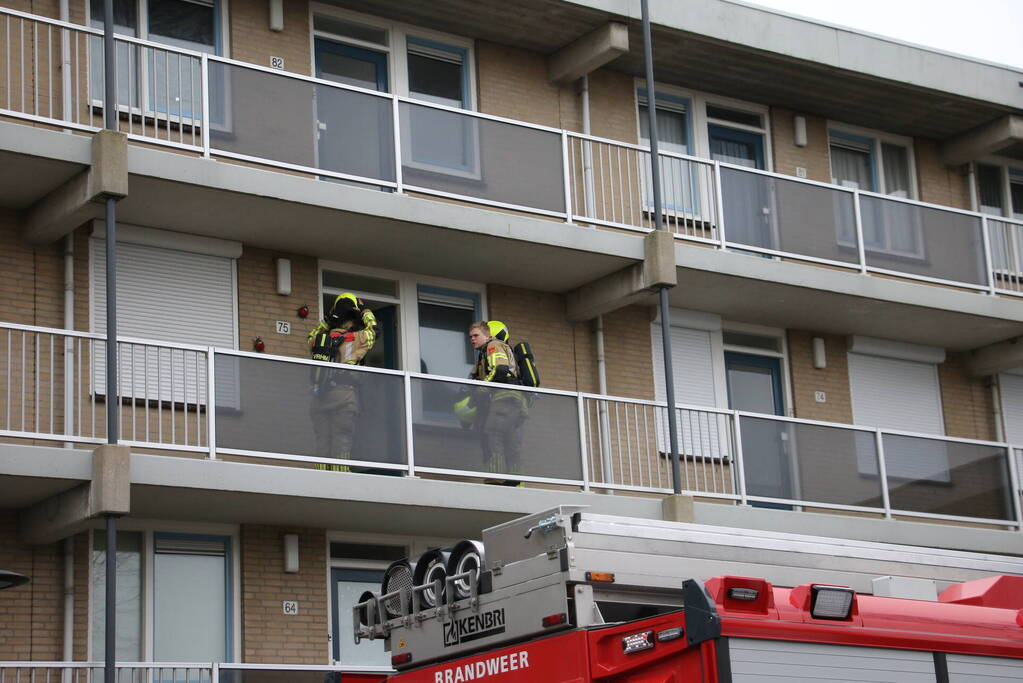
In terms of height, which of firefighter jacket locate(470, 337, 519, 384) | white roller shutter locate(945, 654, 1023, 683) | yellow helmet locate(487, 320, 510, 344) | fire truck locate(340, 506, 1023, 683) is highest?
yellow helmet locate(487, 320, 510, 344)

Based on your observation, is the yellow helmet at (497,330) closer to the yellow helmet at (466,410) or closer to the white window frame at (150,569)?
the yellow helmet at (466,410)

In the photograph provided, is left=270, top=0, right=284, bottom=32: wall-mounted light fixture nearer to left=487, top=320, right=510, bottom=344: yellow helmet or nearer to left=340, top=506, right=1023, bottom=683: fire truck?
left=487, top=320, right=510, bottom=344: yellow helmet

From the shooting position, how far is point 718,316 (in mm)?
20500

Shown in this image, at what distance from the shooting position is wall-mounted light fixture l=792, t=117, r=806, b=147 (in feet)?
72.3

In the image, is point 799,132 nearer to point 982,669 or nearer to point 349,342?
point 349,342

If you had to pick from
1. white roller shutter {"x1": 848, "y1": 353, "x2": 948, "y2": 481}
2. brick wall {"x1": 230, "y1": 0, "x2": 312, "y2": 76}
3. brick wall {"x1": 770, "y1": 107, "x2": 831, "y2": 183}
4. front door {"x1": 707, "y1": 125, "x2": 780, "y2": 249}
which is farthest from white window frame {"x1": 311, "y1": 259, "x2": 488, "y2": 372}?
white roller shutter {"x1": 848, "y1": 353, "x2": 948, "y2": 481}

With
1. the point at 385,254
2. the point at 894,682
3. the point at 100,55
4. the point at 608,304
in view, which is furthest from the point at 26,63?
the point at 894,682

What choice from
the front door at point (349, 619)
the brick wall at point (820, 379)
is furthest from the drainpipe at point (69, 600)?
the brick wall at point (820, 379)

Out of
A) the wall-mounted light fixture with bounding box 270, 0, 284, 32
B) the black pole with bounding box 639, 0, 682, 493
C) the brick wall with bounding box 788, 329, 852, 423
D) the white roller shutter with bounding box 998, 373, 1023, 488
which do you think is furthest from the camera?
the white roller shutter with bounding box 998, 373, 1023, 488

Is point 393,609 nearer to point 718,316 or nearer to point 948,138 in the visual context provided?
point 718,316

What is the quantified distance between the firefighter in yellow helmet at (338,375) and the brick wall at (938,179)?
9776 mm

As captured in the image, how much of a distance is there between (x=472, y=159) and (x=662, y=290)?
253 centimetres

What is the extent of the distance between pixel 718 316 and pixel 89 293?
7880 mm

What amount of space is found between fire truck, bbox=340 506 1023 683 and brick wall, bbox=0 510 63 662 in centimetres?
620
